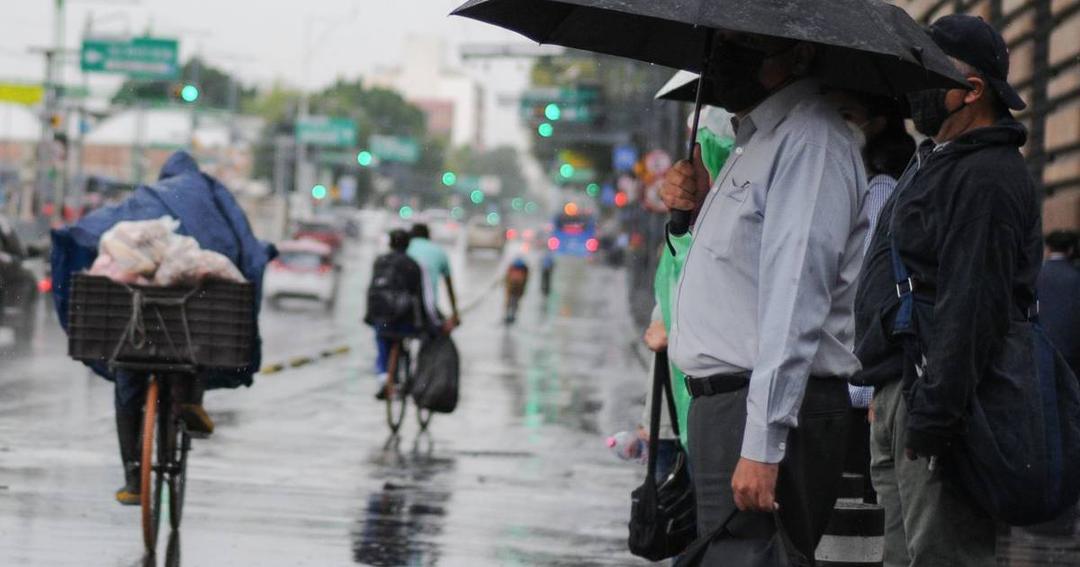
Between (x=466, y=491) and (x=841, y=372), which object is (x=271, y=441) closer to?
(x=466, y=491)

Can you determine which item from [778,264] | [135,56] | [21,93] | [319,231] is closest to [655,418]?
[778,264]

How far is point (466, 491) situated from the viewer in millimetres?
10961

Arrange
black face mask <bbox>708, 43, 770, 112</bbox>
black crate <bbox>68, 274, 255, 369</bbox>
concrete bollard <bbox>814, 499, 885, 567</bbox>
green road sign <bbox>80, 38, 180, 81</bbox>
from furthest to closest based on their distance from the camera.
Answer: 1. green road sign <bbox>80, 38, 180, 81</bbox>
2. black crate <bbox>68, 274, 255, 369</bbox>
3. concrete bollard <bbox>814, 499, 885, 567</bbox>
4. black face mask <bbox>708, 43, 770, 112</bbox>

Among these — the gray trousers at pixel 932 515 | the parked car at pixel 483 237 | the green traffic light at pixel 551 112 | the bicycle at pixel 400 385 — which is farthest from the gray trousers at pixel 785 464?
the parked car at pixel 483 237

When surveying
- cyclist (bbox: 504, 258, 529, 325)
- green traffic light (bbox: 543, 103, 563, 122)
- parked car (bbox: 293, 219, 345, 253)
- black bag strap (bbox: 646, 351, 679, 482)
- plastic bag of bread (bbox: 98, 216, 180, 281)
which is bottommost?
parked car (bbox: 293, 219, 345, 253)

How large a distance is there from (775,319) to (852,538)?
189 centimetres

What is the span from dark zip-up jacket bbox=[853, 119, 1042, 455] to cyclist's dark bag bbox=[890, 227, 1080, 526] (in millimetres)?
→ 52

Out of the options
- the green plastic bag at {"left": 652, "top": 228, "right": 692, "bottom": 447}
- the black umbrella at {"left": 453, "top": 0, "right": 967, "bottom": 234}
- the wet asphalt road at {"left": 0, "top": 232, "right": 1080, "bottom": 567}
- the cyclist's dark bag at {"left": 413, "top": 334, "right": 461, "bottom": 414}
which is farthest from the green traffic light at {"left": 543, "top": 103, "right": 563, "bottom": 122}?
the black umbrella at {"left": 453, "top": 0, "right": 967, "bottom": 234}

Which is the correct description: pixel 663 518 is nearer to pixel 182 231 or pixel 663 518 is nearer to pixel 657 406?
pixel 657 406

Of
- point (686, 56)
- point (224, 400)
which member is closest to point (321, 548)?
point (686, 56)

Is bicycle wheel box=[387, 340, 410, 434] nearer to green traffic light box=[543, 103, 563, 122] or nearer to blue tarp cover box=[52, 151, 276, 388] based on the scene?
blue tarp cover box=[52, 151, 276, 388]

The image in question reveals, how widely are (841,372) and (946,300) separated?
0.42 meters

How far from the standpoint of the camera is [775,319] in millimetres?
3984

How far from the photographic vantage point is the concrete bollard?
5.65 meters
